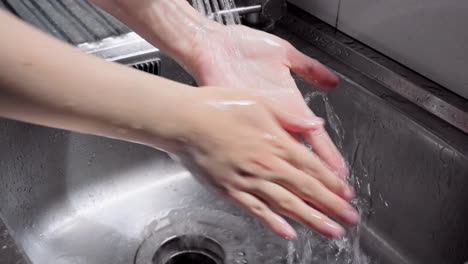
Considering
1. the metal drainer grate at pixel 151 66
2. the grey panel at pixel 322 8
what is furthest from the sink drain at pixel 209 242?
the grey panel at pixel 322 8

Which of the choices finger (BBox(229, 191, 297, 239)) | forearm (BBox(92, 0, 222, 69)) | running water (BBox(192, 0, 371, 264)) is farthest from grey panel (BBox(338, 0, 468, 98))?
finger (BBox(229, 191, 297, 239))

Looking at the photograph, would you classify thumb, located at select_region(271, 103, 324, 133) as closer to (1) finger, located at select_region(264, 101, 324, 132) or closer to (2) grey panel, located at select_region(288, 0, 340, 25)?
(1) finger, located at select_region(264, 101, 324, 132)

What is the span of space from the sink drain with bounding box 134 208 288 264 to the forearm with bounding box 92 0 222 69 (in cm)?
27

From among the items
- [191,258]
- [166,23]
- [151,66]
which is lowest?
[191,258]

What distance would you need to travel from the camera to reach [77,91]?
0.39 meters

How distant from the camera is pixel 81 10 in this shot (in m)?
→ 0.85

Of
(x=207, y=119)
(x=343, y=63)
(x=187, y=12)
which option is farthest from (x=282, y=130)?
(x=343, y=63)

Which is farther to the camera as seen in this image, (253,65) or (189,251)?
(189,251)

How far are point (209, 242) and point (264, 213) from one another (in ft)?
1.08

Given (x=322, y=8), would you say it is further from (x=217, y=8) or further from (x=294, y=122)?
(x=294, y=122)

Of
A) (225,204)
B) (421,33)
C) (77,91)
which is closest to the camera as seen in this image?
(77,91)

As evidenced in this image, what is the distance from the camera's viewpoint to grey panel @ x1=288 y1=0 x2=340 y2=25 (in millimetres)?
819

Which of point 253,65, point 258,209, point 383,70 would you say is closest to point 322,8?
point 383,70

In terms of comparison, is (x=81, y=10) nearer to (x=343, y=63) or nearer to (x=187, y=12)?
(x=187, y=12)
